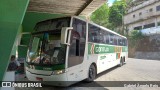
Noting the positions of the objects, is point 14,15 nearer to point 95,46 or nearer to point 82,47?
point 82,47

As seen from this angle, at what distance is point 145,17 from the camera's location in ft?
122

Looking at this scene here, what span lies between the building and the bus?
2543 centimetres

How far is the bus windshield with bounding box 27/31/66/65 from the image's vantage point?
6828 millimetres

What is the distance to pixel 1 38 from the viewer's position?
A: 16.4 ft

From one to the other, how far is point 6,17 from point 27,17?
9.93 m

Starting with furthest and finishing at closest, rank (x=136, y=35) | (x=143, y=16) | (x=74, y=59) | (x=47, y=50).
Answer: (x=143, y=16)
(x=136, y=35)
(x=74, y=59)
(x=47, y=50)

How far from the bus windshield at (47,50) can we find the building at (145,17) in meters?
27.1

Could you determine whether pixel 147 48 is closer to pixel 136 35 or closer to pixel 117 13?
pixel 136 35

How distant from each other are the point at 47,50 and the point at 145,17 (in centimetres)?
3367

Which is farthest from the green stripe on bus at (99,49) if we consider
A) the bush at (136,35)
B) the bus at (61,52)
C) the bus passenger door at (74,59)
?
the bush at (136,35)

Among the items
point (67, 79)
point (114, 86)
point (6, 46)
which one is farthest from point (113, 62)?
point (6, 46)

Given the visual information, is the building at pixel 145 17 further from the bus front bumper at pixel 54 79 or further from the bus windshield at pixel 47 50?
the bus front bumper at pixel 54 79

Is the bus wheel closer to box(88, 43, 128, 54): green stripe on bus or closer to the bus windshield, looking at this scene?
box(88, 43, 128, 54): green stripe on bus

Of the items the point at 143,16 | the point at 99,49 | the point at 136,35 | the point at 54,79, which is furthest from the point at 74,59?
the point at 143,16
